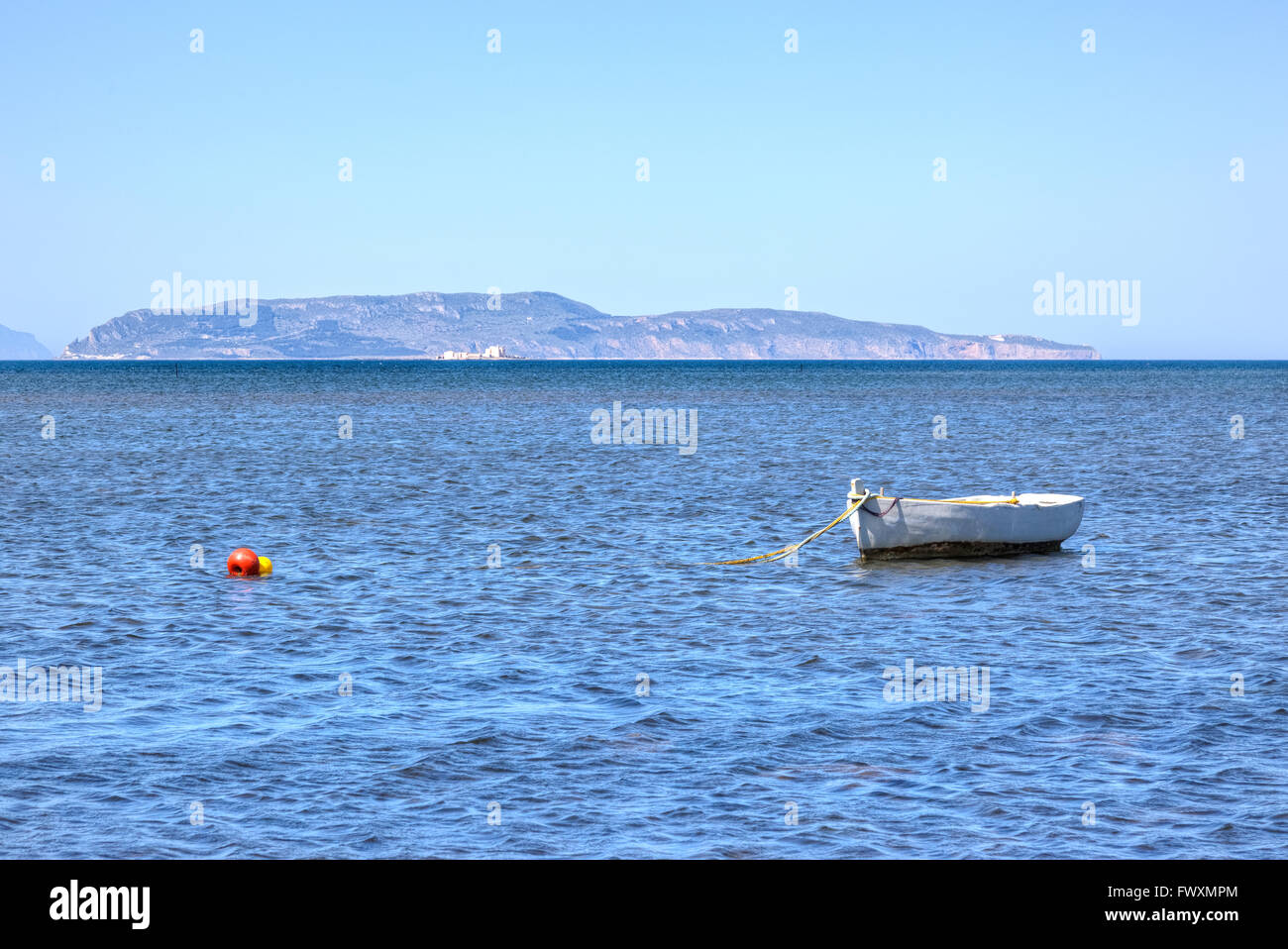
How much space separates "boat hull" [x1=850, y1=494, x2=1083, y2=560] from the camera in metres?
27.5

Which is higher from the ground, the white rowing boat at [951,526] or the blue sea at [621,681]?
the white rowing boat at [951,526]

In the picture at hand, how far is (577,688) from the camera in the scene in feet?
52.4

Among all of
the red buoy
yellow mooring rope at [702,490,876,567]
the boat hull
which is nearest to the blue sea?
the red buoy

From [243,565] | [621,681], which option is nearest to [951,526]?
[621,681]

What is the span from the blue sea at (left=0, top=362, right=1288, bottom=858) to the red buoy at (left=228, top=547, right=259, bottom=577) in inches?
15.6

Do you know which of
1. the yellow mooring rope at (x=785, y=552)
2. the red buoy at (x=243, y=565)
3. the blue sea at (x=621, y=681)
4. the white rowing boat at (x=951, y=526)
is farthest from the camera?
the white rowing boat at (x=951, y=526)

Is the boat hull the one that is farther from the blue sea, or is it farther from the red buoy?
the red buoy

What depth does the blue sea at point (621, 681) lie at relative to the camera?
1127 centimetres

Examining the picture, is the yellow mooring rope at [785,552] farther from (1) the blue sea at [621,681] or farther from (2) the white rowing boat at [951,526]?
(1) the blue sea at [621,681]

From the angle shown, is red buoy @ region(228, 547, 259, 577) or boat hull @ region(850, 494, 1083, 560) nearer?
red buoy @ region(228, 547, 259, 577)

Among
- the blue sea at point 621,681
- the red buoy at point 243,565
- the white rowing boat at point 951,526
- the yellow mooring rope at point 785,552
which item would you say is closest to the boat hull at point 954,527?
the white rowing boat at point 951,526

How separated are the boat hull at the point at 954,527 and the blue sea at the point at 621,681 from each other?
0.71m
